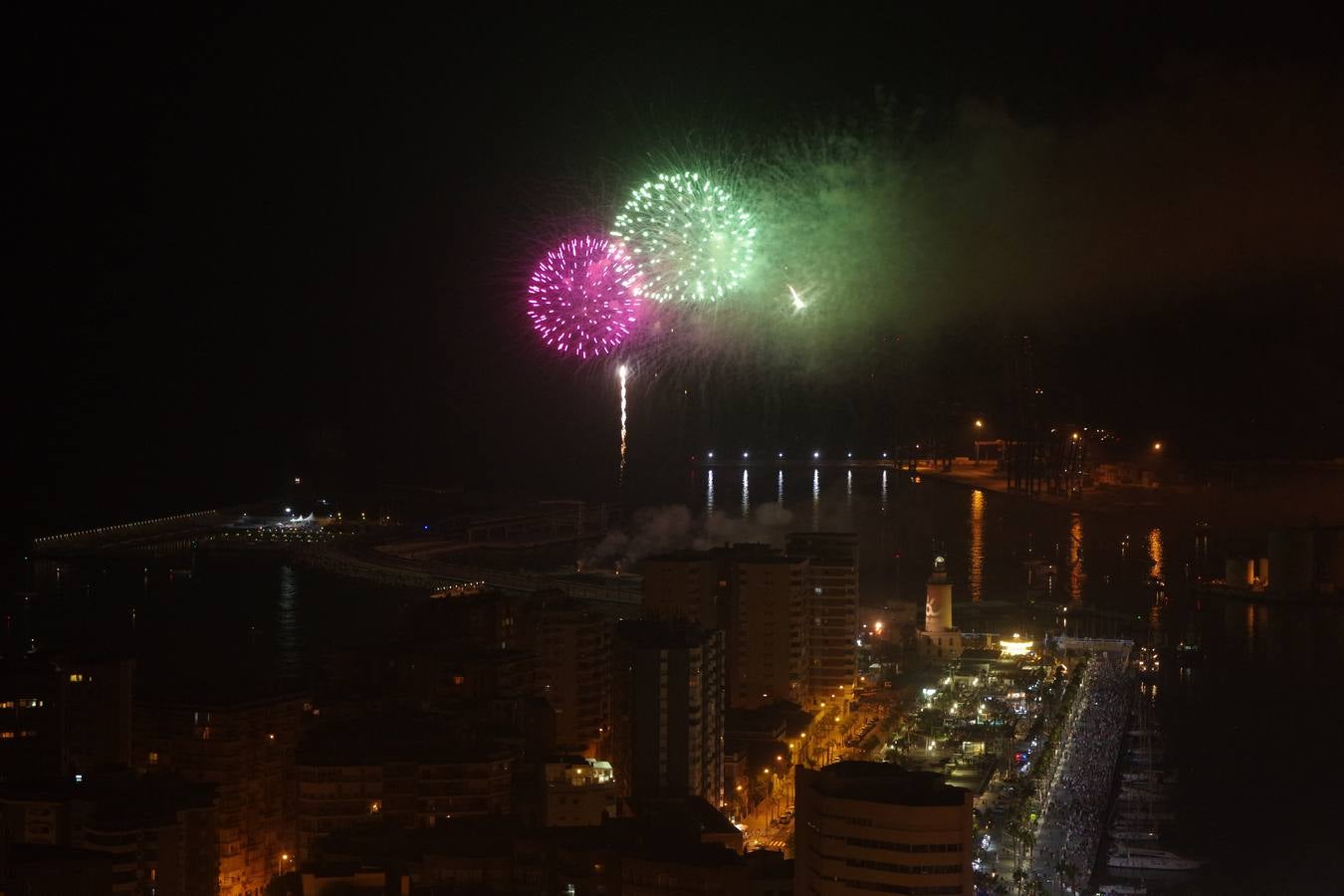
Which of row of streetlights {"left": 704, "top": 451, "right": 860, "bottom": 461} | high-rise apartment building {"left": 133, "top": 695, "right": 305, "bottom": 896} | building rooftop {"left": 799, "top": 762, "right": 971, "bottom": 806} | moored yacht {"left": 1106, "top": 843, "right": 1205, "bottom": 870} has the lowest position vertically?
moored yacht {"left": 1106, "top": 843, "right": 1205, "bottom": 870}

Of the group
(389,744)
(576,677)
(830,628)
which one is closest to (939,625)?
(830,628)

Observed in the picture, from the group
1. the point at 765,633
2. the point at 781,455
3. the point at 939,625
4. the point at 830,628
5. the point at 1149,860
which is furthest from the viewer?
the point at 781,455

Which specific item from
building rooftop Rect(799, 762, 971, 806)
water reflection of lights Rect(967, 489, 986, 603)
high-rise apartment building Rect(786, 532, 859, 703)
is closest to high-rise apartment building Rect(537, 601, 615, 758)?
high-rise apartment building Rect(786, 532, 859, 703)

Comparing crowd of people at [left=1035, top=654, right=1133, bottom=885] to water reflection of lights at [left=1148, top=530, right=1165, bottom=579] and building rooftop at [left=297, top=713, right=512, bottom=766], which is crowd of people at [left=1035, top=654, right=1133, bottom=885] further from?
water reflection of lights at [left=1148, top=530, right=1165, bottom=579]

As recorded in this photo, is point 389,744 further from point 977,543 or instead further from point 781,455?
point 781,455

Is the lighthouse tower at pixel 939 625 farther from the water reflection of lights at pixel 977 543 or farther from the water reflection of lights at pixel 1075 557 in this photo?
the water reflection of lights at pixel 1075 557

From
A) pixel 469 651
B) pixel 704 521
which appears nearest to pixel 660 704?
pixel 469 651

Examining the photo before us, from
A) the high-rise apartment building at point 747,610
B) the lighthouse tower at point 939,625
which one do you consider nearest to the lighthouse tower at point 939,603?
the lighthouse tower at point 939,625
